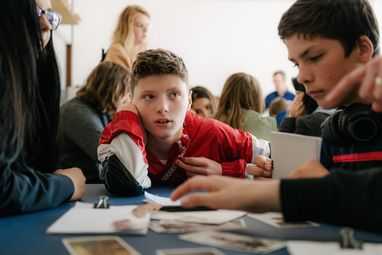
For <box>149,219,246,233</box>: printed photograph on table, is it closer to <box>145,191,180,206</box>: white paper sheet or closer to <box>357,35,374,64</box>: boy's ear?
<box>145,191,180,206</box>: white paper sheet

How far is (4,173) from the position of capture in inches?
32.8

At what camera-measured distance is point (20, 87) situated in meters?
0.90

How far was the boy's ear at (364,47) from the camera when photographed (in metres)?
1.11

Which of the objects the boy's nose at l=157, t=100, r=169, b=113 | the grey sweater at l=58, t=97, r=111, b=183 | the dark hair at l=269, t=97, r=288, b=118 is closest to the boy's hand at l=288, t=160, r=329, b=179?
the boy's nose at l=157, t=100, r=169, b=113

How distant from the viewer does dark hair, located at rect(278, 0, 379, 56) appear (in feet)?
3.55

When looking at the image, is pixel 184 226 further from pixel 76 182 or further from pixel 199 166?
pixel 199 166

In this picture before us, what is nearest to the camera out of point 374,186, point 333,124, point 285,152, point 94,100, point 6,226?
point 374,186

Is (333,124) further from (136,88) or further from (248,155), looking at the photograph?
(136,88)

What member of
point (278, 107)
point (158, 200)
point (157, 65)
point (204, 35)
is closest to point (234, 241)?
point (158, 200)

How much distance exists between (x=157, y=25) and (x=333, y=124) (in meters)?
5.35

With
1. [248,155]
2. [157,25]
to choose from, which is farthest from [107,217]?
[157,25]

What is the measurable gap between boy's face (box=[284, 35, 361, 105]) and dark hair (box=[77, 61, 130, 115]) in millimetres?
1450

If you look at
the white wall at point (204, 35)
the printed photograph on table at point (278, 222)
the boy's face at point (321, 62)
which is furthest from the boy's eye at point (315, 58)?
the white wall at point (204, 35)

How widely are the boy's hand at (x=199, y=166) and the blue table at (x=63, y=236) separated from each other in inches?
23.9
